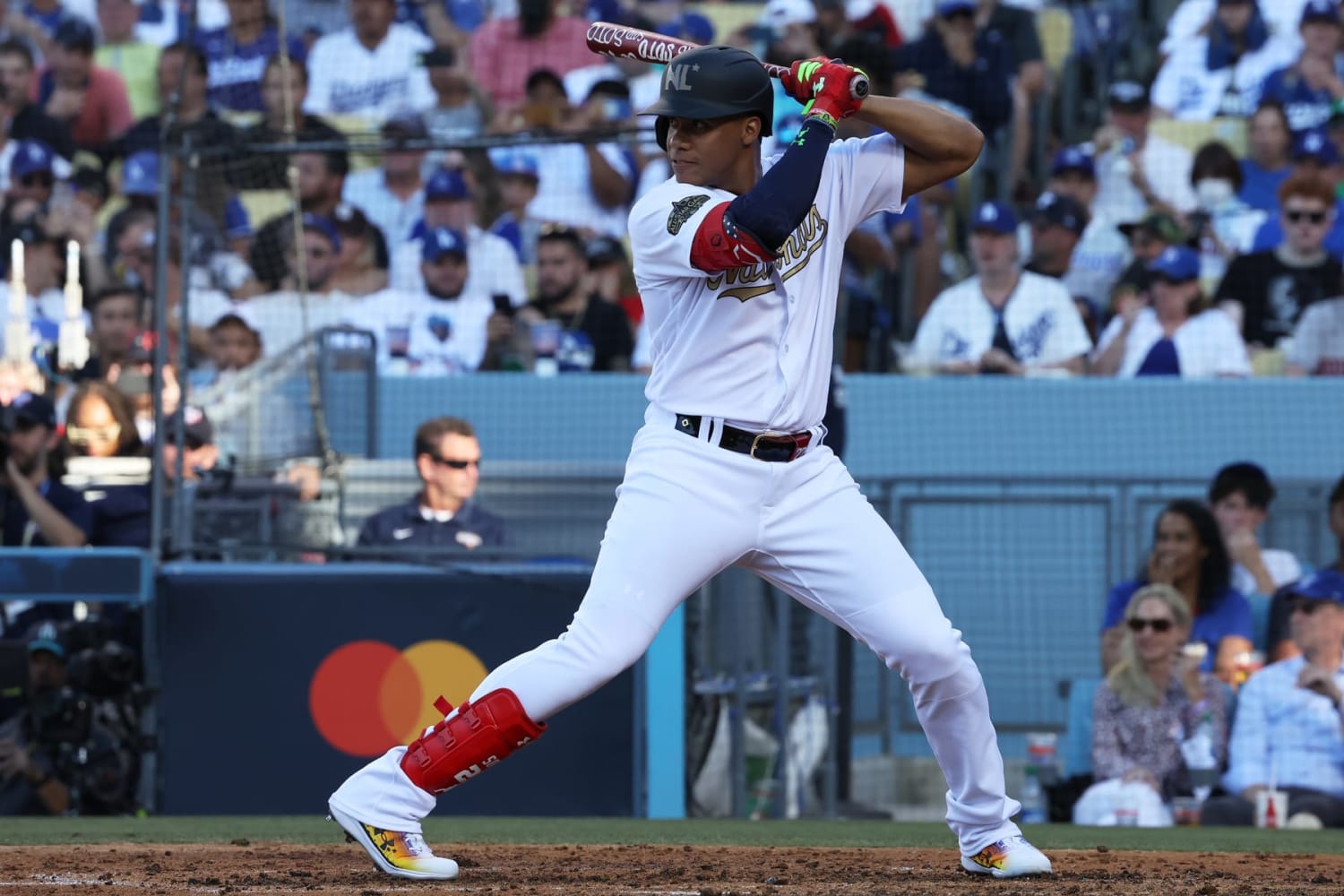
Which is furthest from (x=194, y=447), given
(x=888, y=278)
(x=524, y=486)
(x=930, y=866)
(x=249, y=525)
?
(x=930, y=866)

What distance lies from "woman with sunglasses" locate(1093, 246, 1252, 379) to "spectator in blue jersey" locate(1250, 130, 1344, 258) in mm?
552

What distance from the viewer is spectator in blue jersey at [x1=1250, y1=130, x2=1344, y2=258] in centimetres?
1029

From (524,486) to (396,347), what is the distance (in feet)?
6.75

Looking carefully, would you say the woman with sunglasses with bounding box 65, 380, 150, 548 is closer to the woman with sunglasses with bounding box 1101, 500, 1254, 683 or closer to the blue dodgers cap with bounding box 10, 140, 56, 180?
the blue dodgers cap with bounding box 10, 140, 56, 180

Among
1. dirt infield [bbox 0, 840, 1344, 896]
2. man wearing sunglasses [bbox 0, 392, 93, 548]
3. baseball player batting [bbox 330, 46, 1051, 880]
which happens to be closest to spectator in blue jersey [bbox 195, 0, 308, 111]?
man wearing sunglasses [bbox 0, 392, 93, 548]

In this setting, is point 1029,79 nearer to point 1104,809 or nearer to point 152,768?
point 1104,809

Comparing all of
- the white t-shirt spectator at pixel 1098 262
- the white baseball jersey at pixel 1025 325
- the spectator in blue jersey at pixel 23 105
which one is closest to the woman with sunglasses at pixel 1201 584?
the white baseball jersey at pixel 1025 325

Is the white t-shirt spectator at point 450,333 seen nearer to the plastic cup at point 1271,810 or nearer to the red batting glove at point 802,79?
the plastic cup at point 1271,810

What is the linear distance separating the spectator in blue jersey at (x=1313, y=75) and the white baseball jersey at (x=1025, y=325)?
2.31 m

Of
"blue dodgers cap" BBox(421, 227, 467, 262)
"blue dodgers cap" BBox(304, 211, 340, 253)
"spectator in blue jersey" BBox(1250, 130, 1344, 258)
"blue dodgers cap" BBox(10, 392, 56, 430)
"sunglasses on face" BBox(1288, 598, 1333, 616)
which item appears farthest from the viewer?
"blue dodgers cap" BBox(304, 211, 340, 253)

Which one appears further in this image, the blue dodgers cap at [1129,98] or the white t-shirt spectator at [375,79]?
the white t-shirt spectator at [375,79]

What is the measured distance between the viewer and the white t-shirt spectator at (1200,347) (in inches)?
388

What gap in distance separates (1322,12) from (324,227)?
575cm

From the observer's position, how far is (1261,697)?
25.3 ft
